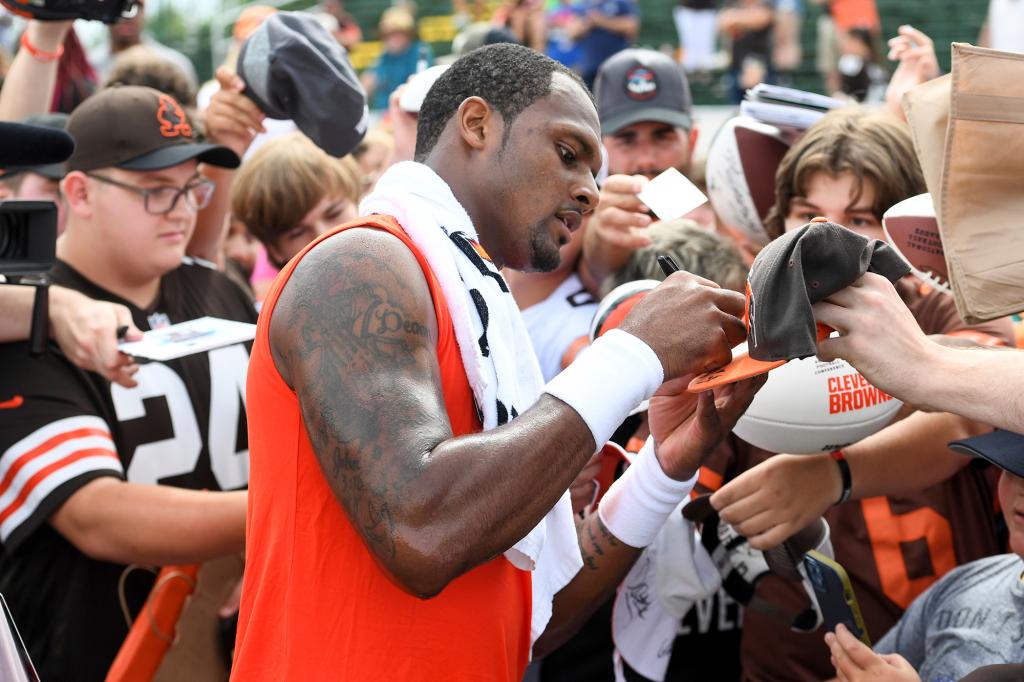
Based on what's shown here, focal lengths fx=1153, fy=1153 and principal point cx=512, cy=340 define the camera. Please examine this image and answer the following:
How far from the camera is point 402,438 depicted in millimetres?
1716

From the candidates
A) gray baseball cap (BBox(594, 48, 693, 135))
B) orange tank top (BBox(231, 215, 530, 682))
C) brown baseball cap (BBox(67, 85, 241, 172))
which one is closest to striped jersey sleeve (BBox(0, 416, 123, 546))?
brown baseball cap (BBox(67, 85, 241, 172))

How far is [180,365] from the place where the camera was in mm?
3326

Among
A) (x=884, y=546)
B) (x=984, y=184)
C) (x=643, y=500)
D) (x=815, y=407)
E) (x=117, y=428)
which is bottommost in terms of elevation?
(x=884, y=546)

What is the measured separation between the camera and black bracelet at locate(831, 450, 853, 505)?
2717 mm

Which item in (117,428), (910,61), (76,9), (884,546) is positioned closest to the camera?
(884,546)

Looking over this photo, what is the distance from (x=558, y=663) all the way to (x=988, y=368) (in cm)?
167

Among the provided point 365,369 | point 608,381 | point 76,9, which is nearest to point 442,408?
point 365,369

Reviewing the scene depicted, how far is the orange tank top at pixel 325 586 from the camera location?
194cm

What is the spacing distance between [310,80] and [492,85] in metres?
A: 1.51

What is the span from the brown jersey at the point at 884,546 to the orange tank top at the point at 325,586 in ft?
3.89

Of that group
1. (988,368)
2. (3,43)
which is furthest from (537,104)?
(3,43)

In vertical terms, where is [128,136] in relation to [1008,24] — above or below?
above

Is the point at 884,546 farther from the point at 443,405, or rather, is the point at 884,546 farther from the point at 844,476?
the point at 443,405

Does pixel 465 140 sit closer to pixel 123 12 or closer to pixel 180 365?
pixel 180 365
